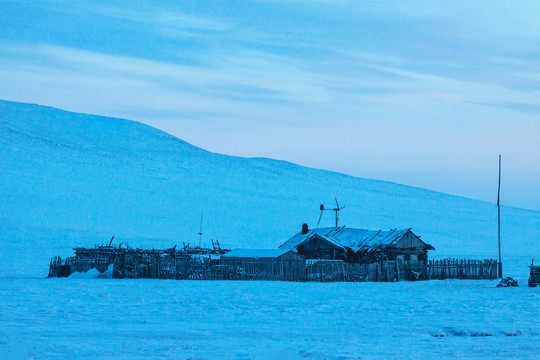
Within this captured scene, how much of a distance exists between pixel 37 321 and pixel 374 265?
838 inches

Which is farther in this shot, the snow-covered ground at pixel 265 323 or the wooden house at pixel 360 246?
the wooden house at pixel 360 246

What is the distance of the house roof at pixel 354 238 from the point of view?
40.3 meters

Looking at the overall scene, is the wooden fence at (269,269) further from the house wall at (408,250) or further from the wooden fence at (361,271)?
the house wall at (408,250)

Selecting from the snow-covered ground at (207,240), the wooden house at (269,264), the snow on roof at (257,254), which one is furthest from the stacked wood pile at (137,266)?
the snow-covered ground at (207,240)

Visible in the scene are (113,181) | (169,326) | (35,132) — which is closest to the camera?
(169,326)

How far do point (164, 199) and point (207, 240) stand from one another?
20190 mm

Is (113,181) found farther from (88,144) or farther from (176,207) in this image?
(88,144)

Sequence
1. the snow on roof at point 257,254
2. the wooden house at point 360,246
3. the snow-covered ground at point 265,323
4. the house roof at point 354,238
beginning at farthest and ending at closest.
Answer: the house roof at point 354,238
the wooden house at point 360,246
the snow on roof at point 257,254
the snow-covered ground at point 265,323

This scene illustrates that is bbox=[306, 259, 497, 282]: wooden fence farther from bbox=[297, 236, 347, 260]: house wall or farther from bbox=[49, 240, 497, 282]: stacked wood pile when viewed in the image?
bbox=[297, 236, 347, 260]: house wall

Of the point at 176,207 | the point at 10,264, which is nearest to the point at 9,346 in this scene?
the point at 10,264

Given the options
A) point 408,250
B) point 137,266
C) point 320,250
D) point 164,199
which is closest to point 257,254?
point 320,250

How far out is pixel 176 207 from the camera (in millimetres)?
86188

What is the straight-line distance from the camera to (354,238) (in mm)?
41438

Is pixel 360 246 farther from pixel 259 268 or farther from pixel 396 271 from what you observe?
pixel 259 268
